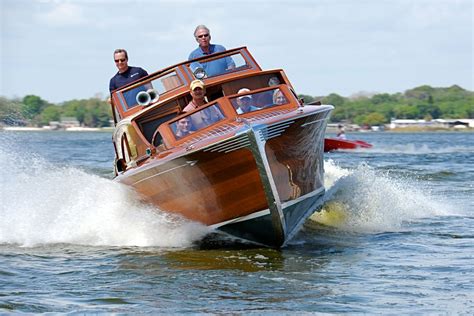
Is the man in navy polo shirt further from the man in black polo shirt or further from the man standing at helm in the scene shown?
the man in black polo shirt

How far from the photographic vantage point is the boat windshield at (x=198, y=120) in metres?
12.8

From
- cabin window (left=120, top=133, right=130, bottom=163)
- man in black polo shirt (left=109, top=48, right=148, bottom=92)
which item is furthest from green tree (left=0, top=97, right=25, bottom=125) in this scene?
cabin window (left=120, top=133, right=130, bottom=163)

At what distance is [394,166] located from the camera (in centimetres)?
3253

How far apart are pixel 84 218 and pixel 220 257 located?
2.96m

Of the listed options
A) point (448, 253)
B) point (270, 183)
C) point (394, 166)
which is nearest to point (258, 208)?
point (270, 183)

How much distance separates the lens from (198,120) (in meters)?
12.9

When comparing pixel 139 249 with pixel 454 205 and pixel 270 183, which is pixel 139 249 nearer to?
pixel 270 183

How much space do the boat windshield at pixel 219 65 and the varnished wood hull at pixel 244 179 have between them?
2216 mm

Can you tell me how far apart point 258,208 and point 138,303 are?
2.96 meters

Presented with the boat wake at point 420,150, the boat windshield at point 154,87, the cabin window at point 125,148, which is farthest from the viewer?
the boat wake at point 420,150

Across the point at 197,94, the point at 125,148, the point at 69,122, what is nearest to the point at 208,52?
the point at 125,148

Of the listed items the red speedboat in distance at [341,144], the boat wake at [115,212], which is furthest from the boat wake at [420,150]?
the boat wake at [115,212]

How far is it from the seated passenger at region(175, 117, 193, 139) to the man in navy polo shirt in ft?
7.14

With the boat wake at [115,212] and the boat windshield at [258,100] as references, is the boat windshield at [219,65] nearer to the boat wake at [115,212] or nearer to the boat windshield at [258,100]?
the boat windshield at [258,100]
